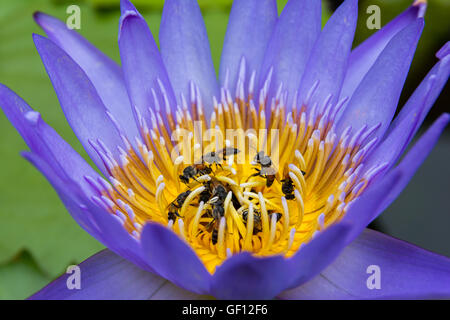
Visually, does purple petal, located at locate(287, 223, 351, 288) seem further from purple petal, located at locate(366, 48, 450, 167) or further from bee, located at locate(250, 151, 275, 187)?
bee, located at locate(250, 151, 275, 187)

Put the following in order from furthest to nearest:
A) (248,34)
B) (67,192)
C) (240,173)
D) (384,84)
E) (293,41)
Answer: (240,173), (248,34), (293,41), (384,84), (67,192)

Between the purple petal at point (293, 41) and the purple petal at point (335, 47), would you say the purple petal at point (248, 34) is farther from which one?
the purple petal at point (335, 47)

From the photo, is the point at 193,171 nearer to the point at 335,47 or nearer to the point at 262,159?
the point at 262,159

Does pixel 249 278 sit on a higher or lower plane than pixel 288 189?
lower

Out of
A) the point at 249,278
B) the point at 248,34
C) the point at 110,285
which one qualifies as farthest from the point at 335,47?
the point at 110,285

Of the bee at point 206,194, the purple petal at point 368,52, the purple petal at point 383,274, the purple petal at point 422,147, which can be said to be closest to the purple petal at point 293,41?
the purple petal at point 368,52

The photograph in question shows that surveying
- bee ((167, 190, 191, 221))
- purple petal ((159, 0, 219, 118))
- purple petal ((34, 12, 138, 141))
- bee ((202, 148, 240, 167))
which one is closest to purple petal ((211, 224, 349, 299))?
bee ((167, 190, 191, 221))

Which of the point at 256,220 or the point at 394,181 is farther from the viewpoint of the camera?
the point at 256,220
